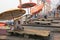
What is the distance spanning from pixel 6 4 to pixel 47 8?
1.41 metres

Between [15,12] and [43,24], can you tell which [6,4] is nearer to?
[43,24]

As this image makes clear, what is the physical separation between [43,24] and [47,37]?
0.79m

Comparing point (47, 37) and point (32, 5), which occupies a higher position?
point (32, 5)

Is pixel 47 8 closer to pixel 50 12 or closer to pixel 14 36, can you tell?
pixel 50 12

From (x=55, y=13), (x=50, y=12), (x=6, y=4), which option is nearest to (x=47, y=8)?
(x=50, y=12)

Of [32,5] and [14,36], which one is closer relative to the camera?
[14,36]

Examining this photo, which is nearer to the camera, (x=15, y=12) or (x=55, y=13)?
(x=15, y=12)

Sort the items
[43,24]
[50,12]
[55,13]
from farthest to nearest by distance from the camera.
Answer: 1. [50,12]
2. [55,13]
3. [43,24]

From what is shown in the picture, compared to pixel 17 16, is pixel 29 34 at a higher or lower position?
lower

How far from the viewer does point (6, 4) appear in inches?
187

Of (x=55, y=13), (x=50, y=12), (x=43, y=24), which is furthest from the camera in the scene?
(x=50, y=12)

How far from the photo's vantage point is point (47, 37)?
4.15ft

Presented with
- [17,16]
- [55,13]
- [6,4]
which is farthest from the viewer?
[6,4]

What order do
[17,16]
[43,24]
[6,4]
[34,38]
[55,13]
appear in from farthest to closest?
[6,4] → [55,13] → [43,24] → [17,16] → [34,38]
